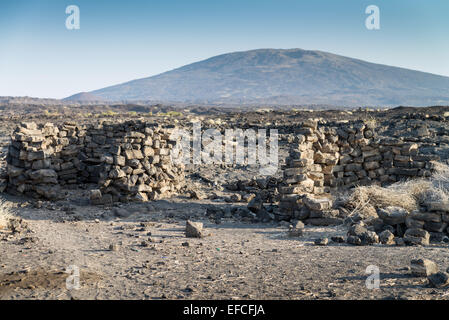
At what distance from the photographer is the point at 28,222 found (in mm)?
8883

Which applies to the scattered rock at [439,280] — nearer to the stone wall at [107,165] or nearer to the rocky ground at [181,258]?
the rocky ground at [181,258]

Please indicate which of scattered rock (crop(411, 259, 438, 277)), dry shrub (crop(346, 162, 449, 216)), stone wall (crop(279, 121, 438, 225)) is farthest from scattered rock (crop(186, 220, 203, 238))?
scattered rock (crop(411, 259, 438, 277))

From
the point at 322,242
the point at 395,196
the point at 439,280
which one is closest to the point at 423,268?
the point at 439,280

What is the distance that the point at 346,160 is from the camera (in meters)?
11.8

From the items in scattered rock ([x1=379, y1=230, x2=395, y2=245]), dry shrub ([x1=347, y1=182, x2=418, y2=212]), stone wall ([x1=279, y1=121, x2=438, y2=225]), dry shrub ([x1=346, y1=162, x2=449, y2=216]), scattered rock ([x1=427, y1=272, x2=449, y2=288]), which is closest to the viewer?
scattered rock ([x1=427, y1=272, x2=449, y2=288])

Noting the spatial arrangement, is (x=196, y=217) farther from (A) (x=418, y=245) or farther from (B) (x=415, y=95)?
(B) (x=415, y=95)

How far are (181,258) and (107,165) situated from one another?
15.5 ft

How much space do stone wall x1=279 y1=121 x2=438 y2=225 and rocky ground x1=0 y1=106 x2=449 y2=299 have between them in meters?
1.65

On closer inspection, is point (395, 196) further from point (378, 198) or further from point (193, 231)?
point (193, 231)

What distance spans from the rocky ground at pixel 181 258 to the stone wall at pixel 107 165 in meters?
0.47

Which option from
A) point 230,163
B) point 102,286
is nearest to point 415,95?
point 230,163

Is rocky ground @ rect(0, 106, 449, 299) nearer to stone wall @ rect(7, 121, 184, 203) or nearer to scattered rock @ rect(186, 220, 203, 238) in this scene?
scattered rock @ rect(186, 220, 203, 238)

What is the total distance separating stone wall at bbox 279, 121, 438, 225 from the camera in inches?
407
